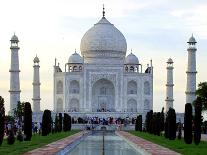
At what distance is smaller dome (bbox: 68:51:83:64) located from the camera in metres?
49.3

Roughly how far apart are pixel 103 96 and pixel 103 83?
105 centimetres

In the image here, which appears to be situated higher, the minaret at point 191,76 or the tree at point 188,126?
the minaret at point 191,76

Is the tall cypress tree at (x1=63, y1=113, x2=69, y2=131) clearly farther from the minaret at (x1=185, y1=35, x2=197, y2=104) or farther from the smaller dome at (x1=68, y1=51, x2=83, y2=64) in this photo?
the smaller dome at (x1=68, y1=51, x2=83, y2=64)

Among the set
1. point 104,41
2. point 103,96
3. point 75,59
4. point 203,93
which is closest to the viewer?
point 203,93

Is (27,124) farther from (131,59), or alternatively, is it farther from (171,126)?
(131,59)

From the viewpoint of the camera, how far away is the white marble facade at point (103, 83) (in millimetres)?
47531

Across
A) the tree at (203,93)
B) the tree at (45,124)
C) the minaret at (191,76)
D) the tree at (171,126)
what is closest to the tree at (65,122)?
the tree at (45,124)

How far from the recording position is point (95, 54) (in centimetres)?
4959

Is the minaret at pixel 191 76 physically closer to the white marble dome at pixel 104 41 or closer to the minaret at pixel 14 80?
the white marble dome at pixel 104 41

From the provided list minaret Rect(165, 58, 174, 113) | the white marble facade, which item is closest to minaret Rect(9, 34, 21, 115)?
the white marble facade

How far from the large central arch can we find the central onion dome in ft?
7.81

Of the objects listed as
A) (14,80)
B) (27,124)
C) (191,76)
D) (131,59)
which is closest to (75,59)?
(131,59)

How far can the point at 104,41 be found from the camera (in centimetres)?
4916

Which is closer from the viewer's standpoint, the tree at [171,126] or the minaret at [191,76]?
the tree at [171,126]
